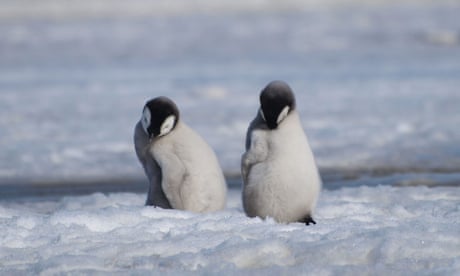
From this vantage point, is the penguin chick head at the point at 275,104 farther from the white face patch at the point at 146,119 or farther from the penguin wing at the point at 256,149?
the white face patch at the point at 146,119

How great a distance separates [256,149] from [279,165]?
13 cm

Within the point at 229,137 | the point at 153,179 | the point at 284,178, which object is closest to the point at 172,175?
the point at 153,179

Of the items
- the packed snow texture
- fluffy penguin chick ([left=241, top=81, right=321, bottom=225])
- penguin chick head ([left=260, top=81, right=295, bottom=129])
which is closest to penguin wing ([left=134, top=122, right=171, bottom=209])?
the packed snow texture

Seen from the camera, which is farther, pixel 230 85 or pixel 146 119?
pixel 230 85

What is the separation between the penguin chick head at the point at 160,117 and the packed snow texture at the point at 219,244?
0.44 m

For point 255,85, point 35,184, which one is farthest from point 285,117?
point 255,85

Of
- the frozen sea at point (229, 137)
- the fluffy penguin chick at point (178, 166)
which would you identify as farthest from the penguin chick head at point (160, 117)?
the frozen sea at point (229, 137)

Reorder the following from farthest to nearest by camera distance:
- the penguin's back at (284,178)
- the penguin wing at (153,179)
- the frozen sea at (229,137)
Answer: the penguin wing at (153,179), the penguin's back at (284,178), the frozen sea at (229,137)

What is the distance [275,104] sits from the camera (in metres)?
4.16

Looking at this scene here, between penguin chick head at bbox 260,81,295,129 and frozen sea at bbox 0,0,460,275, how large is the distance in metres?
0.45

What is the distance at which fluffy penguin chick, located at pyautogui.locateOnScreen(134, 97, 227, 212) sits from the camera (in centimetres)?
444

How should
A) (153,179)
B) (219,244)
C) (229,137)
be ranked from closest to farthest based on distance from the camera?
1. (219,244)
2. (153,179)
3. (229,137)

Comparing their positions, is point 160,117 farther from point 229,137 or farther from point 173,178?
point 229,137

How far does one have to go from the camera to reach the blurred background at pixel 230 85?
731cm
